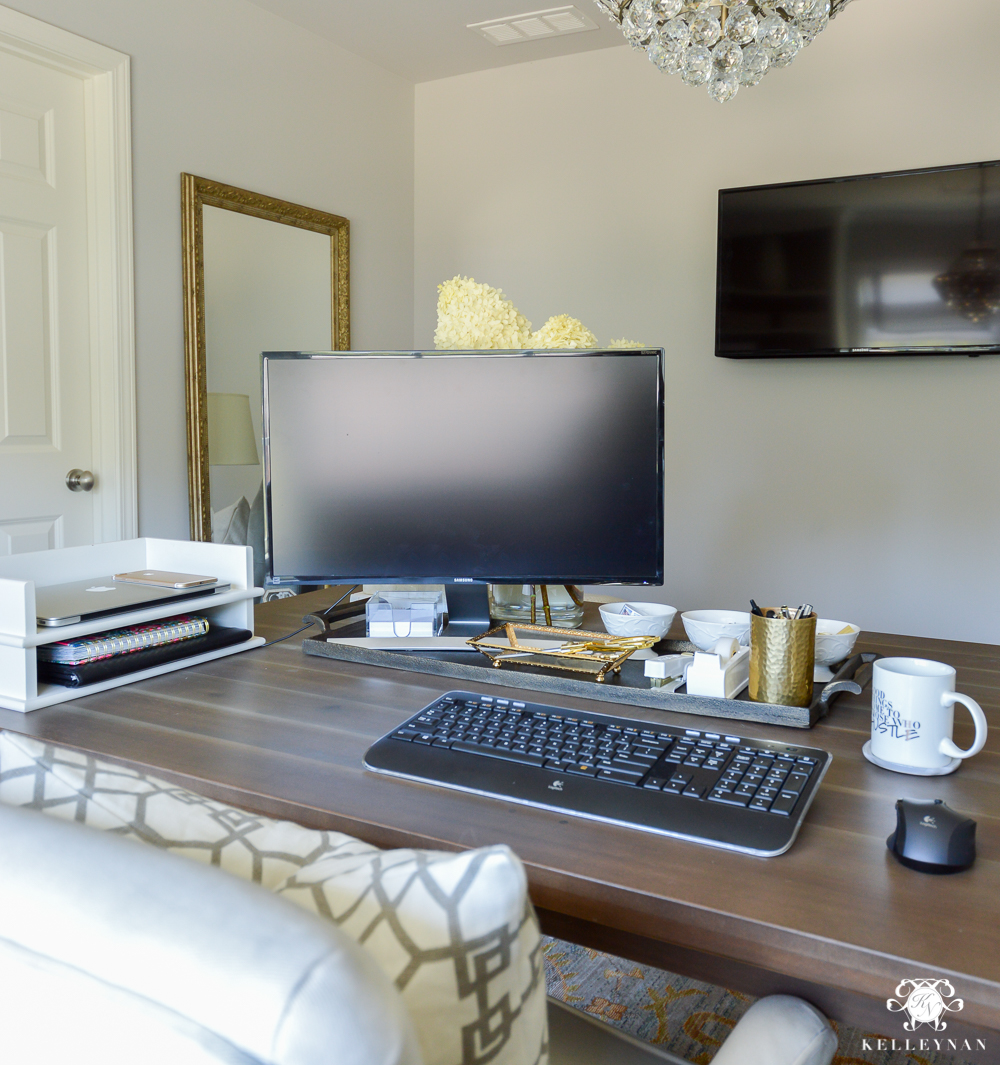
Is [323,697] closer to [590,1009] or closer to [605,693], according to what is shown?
[605,693]

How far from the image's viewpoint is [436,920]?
425mm

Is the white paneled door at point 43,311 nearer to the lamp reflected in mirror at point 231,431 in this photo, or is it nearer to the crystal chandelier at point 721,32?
the lamp reflected in mirror at point 231,431

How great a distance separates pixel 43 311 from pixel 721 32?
205cm

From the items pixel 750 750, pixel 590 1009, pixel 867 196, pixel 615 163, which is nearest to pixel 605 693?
pixel 750 750

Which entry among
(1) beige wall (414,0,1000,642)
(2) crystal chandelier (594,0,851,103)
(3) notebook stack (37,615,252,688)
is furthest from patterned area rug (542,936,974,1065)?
(1) beige wall (414,0,1000,642)

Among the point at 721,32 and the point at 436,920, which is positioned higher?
the point at 721,32

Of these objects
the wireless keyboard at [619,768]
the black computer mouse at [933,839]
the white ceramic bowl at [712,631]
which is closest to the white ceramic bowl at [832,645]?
the white ceramic bowl at [712,631]

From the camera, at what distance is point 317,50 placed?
3461 mm

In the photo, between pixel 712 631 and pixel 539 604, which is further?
Result: pixel 539 604

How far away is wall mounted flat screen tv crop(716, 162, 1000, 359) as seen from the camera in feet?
9.56

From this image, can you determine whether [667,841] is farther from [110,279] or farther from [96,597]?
[110,279]

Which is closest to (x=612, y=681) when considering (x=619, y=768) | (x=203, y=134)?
(x=619, y=768)

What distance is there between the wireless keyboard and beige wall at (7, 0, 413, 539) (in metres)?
2.22

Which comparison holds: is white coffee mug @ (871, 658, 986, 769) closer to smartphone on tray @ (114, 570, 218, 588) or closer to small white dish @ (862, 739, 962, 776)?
Answer: small white dish @ (862, 739, 962, 776)
